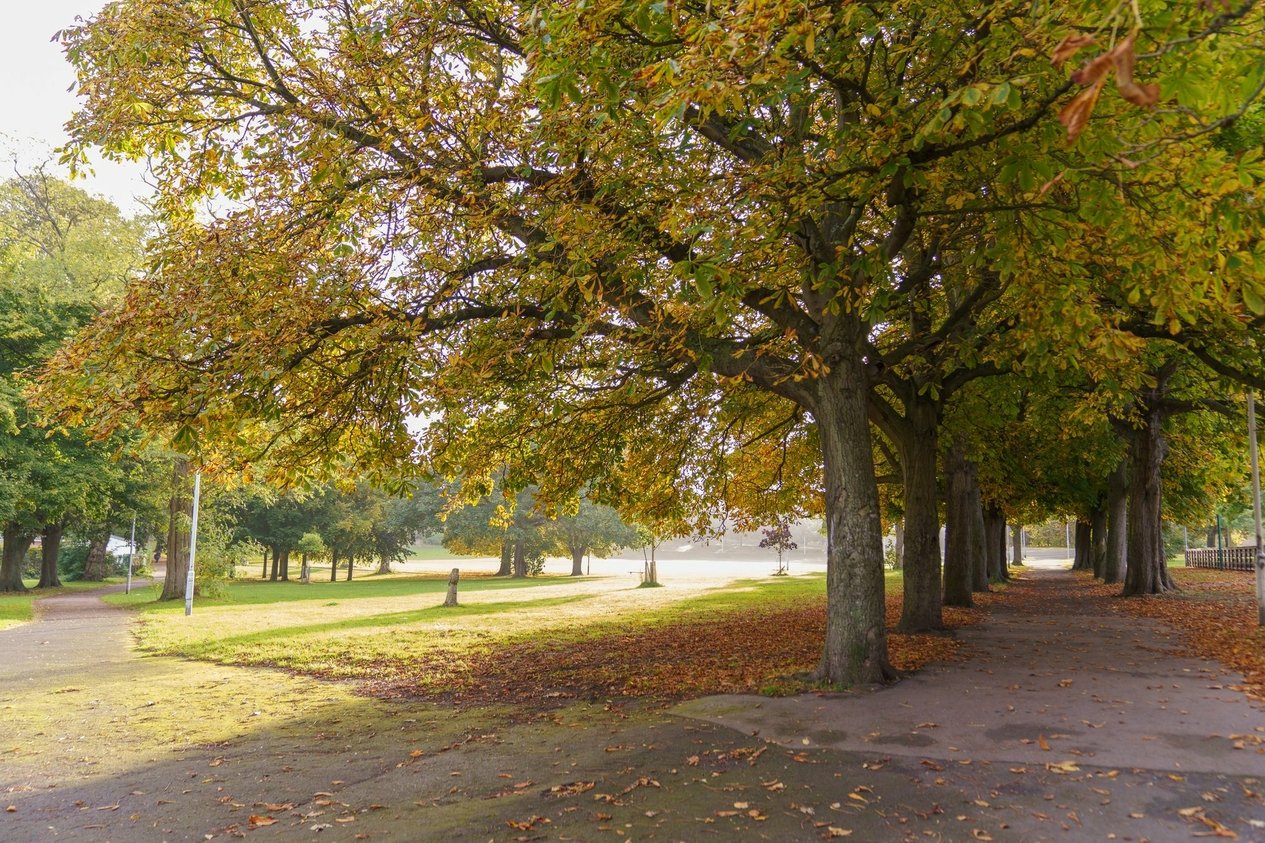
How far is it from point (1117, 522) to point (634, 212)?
27317 millimetres

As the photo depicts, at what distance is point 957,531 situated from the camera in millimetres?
19734

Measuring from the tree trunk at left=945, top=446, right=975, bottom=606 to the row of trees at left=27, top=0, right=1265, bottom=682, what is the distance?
7089 mm

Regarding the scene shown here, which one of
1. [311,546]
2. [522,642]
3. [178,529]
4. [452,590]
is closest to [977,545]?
[522,642]

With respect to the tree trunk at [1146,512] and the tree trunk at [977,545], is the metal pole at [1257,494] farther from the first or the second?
the tree trunk at [977,545]

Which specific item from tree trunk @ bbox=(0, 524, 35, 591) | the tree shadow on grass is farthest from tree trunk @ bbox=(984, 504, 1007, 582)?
tree trunk @ bbox=(0, 524, 35, 591)

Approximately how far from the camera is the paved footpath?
5.56 m

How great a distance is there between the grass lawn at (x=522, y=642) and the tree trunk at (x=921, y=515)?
95cm

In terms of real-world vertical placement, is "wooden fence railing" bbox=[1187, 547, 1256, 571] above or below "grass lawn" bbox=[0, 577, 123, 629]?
above

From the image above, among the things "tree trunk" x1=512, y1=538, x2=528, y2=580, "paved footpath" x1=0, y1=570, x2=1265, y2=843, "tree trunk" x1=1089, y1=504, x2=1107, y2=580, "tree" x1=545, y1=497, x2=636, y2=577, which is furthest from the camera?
"tree trunk" x1=512, y1=538, x2=528, y2=580

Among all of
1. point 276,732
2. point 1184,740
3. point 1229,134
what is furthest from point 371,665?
Answer: point 1229,134

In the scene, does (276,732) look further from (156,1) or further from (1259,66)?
(1259,66)

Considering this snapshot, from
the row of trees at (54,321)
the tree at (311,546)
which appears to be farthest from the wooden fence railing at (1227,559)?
the tree at (311,546)

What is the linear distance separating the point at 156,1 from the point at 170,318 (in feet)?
11.0

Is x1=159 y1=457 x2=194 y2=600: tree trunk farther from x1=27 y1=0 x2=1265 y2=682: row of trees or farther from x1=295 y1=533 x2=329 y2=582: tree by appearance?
x1=27 y1=0 x2=1265 y2=682: row of trees
